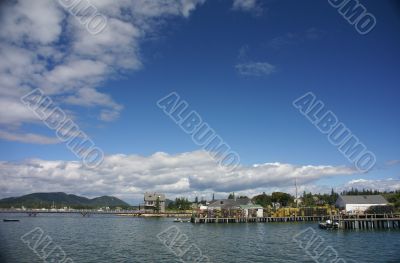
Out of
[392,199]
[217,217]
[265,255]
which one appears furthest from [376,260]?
[392,199]

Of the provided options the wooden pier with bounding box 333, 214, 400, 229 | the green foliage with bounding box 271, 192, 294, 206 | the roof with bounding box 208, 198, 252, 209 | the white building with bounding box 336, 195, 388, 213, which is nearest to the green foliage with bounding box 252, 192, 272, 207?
the green foliage with bounding box 271, 192, 294, 206

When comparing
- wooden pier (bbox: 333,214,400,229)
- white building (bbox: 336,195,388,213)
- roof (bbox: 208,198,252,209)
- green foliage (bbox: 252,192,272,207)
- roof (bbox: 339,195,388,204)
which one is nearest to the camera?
wooden pier (bbox: 333,214,400,229)

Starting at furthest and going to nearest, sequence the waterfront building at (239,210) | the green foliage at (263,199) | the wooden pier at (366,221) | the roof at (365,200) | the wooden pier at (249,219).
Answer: the green foliage at (263,199) → the waterfront building at (239,210) → the wooden pier at (249,219) → the roof at (365,200) → the wooden pier at (366,221)

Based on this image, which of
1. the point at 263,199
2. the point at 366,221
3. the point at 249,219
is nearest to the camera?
the point at 366,221

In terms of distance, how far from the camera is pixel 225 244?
141ft

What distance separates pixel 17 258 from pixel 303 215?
74556 millimetres

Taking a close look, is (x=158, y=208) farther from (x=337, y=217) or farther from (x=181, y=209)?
(x=337, y=217)

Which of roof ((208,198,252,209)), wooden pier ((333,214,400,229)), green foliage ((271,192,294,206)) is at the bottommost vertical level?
wooden pier ((333,214,400,229))

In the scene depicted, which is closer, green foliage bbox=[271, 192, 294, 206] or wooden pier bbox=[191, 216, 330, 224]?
wooden pier bbox=[191, 216, 330, 224]

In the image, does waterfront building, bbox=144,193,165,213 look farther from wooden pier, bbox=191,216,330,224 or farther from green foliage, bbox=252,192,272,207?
wooden pier, bbox=191,216,330,224

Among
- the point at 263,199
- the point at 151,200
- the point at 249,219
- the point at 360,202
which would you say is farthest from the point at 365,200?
the point at 151,200

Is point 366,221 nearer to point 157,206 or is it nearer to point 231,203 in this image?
point 231,203

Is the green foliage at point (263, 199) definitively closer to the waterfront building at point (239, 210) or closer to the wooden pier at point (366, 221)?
the waterfront building at point (239, 210)

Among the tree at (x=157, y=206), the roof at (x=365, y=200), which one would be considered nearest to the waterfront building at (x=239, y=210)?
the roof at (x=365, y=200)
